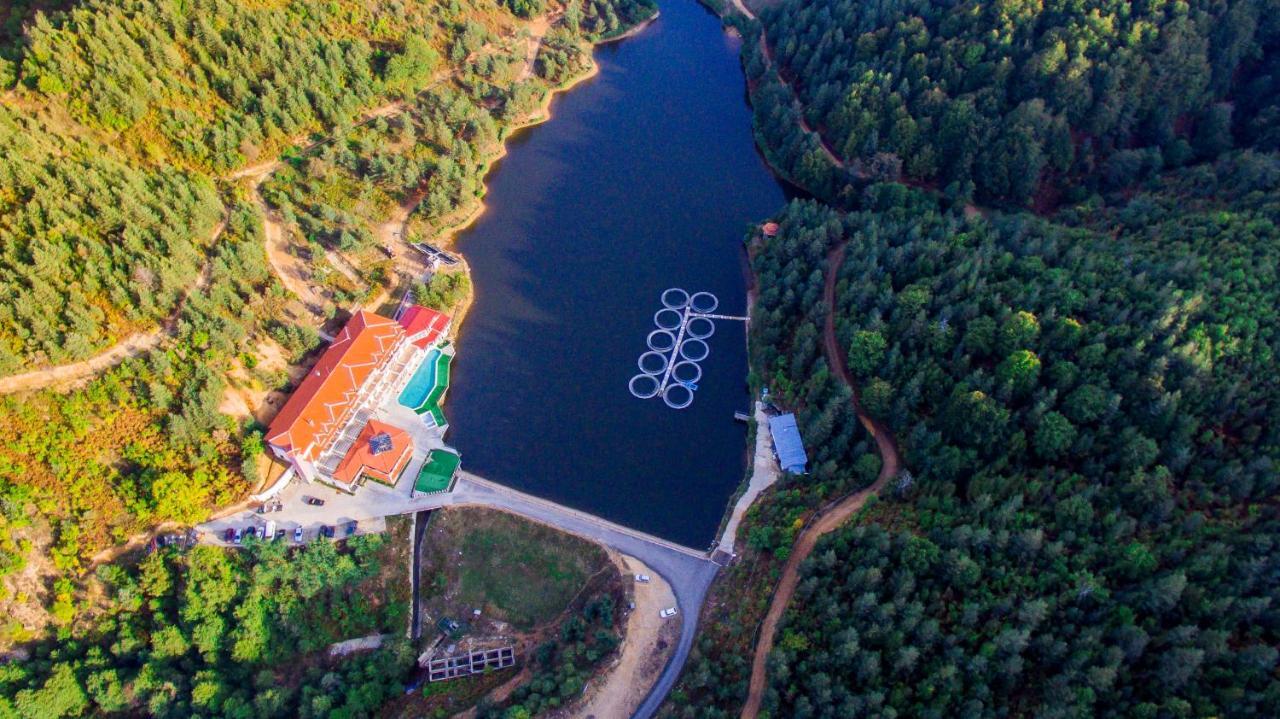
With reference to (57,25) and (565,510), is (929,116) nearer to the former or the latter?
(565,510)

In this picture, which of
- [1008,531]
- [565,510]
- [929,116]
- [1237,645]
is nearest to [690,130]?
[929,116]

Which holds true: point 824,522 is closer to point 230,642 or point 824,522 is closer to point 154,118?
point 230,642

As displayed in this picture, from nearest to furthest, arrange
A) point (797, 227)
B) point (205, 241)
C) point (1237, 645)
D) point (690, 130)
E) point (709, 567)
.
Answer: point (1237, 645)
point (709, 567)
point (205, 241)
point (797, 227)
point (690, 130)

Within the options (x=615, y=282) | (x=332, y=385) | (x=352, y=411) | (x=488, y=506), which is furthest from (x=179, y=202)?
(x=615, y=282)

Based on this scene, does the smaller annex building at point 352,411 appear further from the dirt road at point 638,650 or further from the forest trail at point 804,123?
the forest trail at point 804,123

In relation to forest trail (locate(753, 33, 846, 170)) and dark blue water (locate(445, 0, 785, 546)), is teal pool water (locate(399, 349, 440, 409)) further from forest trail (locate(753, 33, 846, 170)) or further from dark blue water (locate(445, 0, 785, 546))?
forest trail (locate(753, 33, 846, 170))

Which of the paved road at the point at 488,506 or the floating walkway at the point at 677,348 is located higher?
the floating walkway at the point at 677,348

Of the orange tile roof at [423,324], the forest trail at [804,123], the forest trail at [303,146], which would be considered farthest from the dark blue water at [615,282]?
the forest trail at [303,146]

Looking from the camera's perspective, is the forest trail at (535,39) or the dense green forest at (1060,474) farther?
the forest trail at (535,39)
